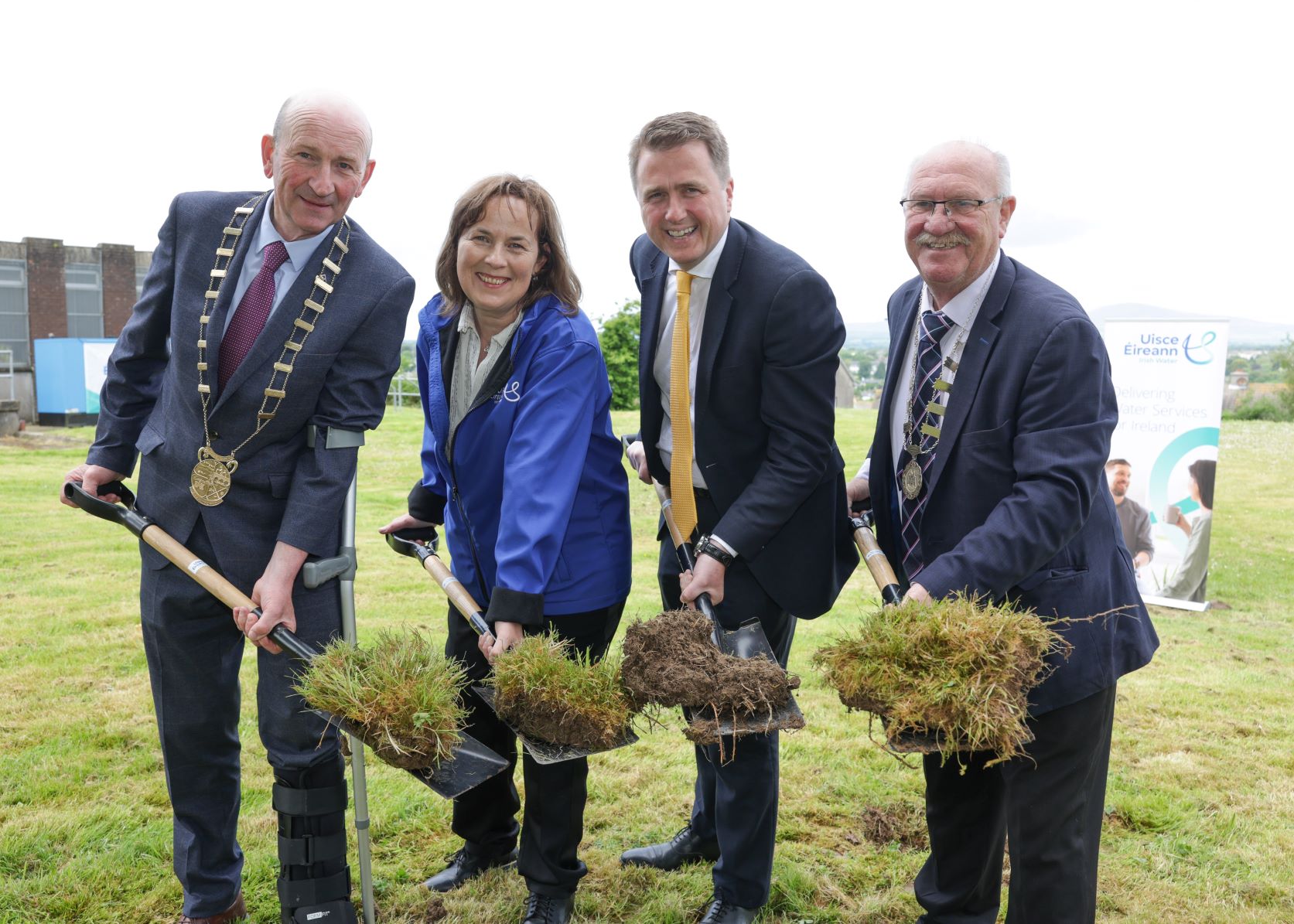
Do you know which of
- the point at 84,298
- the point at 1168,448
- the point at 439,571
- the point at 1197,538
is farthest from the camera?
the point at 84,298

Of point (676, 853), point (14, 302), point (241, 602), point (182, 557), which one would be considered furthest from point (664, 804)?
point (14, 302)

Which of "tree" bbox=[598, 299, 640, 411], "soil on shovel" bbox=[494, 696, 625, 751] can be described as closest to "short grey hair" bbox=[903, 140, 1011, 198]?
"soil on shovel" bbox=[494, 696, 625, 751]

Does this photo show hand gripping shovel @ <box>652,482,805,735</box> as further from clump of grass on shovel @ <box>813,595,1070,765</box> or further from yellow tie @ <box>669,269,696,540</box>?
clump of grass on shovel @ <box>813,595,1070,765</box>

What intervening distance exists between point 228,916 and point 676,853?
5.62ft

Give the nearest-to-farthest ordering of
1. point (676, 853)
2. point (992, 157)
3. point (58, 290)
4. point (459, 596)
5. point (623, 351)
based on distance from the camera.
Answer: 1. point (992, 157)
2. point (459, 596)
3. point (676, 853)
4. point (623, 351)
5. point (58, 290)

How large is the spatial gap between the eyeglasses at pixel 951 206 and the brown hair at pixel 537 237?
116cm

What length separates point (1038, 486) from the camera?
103 inches

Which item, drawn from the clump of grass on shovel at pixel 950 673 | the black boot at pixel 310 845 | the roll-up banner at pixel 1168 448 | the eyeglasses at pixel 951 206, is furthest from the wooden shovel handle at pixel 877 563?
the roll-up banner at pixel 1168 448

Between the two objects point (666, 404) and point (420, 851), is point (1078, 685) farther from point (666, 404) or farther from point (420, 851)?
point (420, 851)

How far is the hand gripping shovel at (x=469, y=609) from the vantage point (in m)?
2.77

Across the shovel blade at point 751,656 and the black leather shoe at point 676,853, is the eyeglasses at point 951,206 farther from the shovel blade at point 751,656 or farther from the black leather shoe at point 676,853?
the black leather shoe at point 676,853

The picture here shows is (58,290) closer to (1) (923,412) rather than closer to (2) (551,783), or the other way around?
(2) (551,783)

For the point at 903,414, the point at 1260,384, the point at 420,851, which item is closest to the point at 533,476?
the point at 903,414

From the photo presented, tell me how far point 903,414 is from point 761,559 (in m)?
0.67
